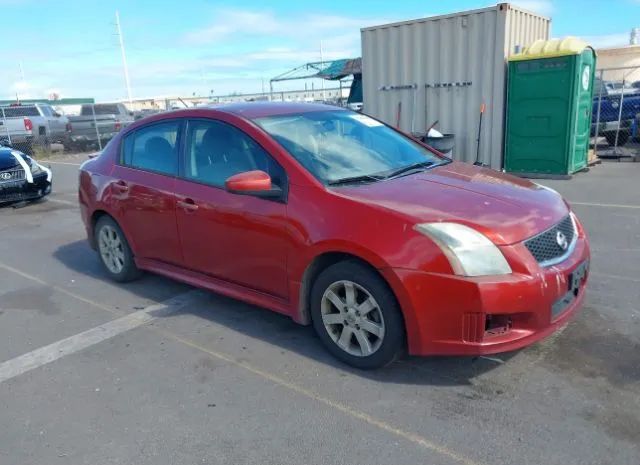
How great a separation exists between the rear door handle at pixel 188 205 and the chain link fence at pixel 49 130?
17.1 m

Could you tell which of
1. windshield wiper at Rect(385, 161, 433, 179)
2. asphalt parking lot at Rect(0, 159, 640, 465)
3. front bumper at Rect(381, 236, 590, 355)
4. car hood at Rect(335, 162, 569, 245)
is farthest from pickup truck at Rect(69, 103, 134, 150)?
front bumper at Rect(381, 236, 590, 355)

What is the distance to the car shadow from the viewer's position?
3340 millimetres

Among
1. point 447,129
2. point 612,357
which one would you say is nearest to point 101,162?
point 612,357

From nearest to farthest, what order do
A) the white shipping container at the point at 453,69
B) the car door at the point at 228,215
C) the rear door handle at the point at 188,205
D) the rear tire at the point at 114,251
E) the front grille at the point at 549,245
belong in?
the front grille at the point at 549,245
the car door at the point at 228,215
the rear door handle at the point at 188,205
the rear tire at the point at 114,251
the white shipping container at the point at 453,69

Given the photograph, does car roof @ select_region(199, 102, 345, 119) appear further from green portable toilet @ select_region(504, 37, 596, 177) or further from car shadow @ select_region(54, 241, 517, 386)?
green portable toilet @ select_region(504, 37, 596, 177)

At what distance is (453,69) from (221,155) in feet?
26.8

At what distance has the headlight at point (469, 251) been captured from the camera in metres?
2.93

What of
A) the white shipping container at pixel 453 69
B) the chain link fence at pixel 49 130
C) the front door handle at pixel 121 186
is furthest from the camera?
the chain link fence at pixel 49 130

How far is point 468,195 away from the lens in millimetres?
3408

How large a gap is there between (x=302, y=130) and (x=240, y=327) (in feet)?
5.11

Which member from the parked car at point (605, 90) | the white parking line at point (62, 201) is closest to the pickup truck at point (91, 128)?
the white parking line at point (62, 201)

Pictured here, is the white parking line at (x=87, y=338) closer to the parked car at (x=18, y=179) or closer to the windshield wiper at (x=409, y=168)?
the windshield wiper at (x=409, y=168)

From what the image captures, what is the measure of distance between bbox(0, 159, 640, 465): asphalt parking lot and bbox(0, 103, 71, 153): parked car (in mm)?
16355

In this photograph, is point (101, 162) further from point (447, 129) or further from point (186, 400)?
point (447, 129)
